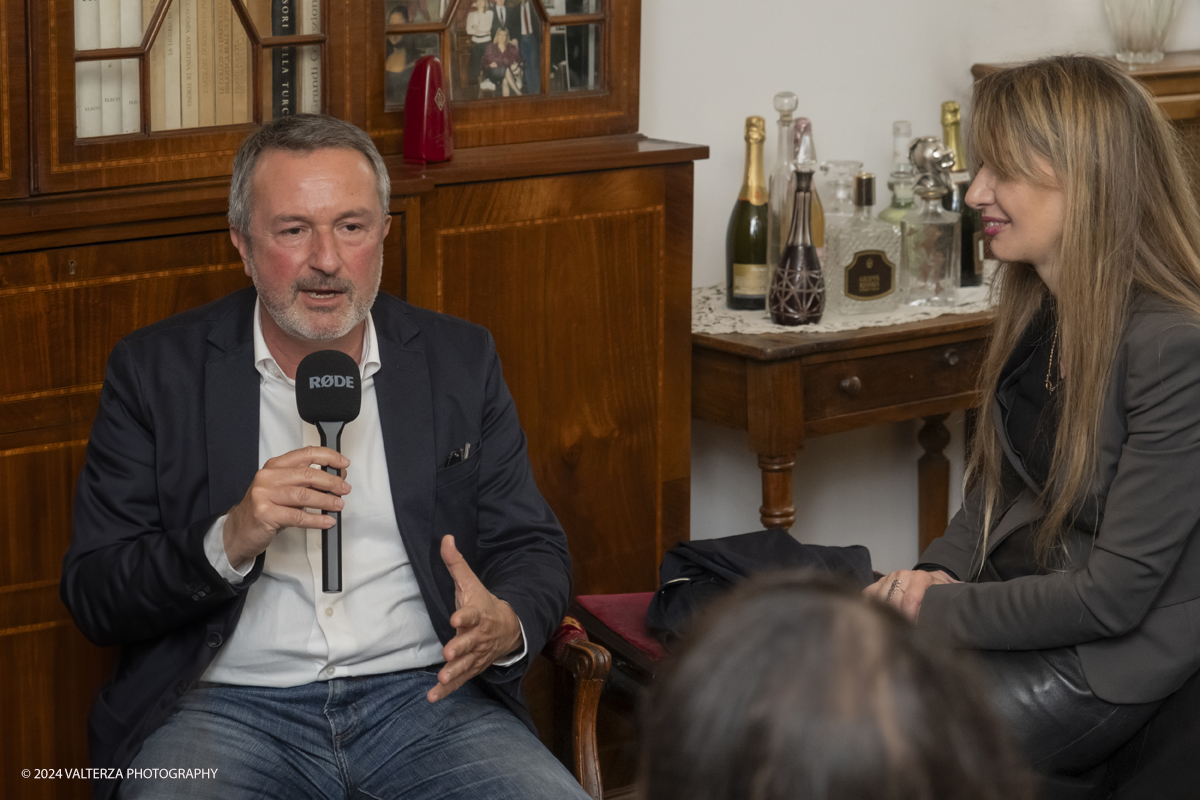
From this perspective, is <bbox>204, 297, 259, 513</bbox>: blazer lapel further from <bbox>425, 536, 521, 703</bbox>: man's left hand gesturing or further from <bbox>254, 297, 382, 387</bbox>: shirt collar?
<bbox>425, 536, 521, 703</bbox>: man's left hand gesturing

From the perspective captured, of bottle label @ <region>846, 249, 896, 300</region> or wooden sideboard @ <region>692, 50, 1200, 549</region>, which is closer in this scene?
wooden sideboard @ <region>692, 50, 1200, 549</region>

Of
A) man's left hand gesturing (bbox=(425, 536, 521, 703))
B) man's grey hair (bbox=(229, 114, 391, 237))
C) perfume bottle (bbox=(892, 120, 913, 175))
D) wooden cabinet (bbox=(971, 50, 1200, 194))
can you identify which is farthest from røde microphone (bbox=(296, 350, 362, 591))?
wooden cabinet (bbox=(971, 50, 1200, 194))

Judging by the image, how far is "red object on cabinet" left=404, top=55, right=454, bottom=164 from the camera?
A: 2.42m

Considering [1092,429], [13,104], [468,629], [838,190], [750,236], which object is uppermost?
[13,104]

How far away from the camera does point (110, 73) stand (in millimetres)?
2170

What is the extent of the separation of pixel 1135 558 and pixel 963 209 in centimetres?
160

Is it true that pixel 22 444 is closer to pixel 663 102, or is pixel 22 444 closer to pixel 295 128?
pixel 295 128

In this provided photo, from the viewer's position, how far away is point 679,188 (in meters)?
2.68

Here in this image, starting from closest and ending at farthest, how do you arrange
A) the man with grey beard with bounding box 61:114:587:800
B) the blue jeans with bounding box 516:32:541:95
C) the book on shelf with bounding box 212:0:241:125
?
the man with grey beard with bounding box 61:114:587:800
the book on shelf with bounding box 212:0:241:125
the blue jeans with bounding box 516:32:541:95

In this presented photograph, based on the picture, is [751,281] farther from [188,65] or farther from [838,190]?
[188,65]

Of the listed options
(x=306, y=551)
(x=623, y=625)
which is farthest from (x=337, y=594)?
(x=623, y=625)

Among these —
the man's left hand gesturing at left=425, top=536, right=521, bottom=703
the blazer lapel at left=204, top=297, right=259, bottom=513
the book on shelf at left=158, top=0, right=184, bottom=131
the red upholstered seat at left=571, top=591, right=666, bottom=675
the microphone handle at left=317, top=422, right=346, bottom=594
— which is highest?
the book on shelf at left=158, top=0, right=184, bottom=131

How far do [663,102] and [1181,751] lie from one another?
1966 millimetres

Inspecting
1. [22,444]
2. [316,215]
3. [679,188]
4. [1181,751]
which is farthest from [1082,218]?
[22,444]
